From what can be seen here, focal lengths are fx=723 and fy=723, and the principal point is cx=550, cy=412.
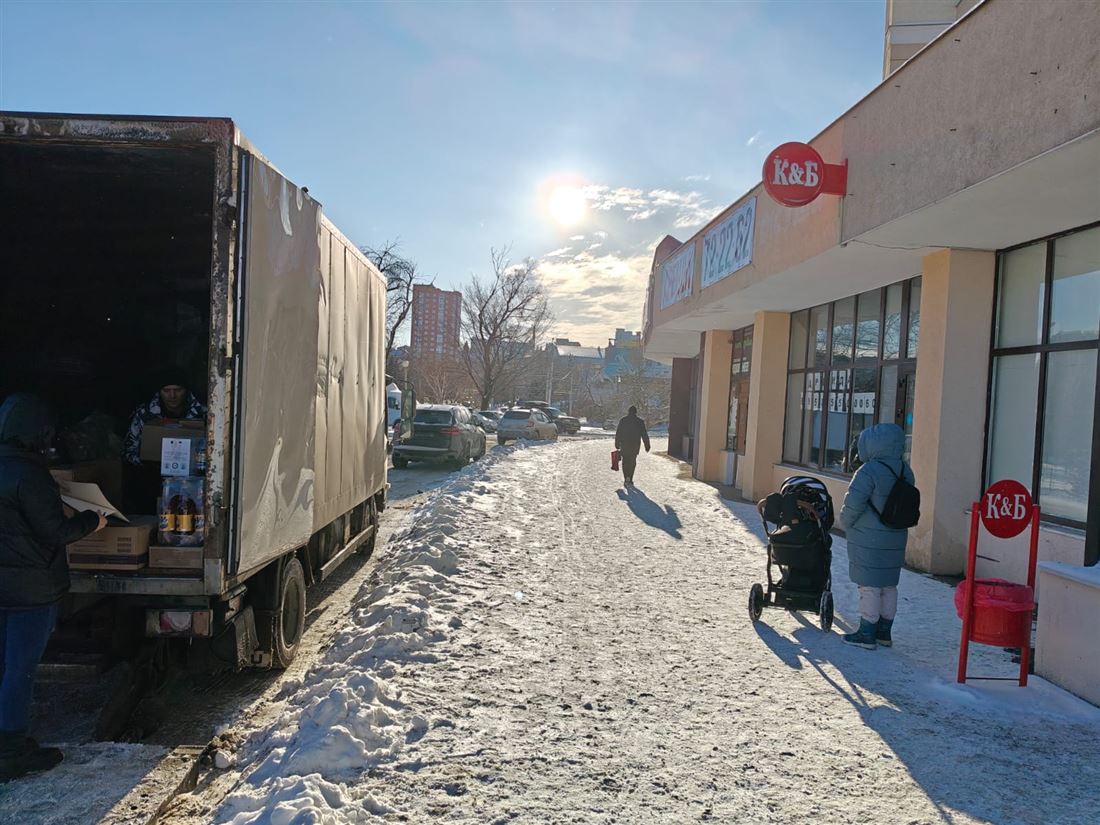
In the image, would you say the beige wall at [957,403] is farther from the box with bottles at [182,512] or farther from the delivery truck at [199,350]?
the box with bottles at [182,512]

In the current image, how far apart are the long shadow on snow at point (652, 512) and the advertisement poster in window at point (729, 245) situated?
14.3ft

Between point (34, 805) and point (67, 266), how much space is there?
4605 mm

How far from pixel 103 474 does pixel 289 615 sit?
1656 mm

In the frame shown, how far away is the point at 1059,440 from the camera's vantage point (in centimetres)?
736

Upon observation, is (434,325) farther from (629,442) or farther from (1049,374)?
(1049,374)

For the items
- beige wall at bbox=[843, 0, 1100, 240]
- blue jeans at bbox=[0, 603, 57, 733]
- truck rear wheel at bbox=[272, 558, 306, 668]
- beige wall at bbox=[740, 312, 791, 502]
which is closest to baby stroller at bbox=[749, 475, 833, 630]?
beige wall at bbox=[843, 0, 1100, 240]

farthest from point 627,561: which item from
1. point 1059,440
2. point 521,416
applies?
point 521,416

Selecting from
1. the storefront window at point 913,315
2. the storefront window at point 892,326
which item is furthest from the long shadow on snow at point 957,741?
the storefront window at point 892,326

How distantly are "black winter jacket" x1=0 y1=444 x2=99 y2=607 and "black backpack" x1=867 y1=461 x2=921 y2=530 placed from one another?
5.24m

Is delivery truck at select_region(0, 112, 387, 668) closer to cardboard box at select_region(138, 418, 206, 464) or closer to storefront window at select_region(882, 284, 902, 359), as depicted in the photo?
cardboard box at select_region(138, 418, 206, 464)

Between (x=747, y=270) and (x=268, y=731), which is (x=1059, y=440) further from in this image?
(x=268, y=731)

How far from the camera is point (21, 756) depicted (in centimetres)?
349

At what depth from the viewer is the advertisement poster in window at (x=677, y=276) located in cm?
1609

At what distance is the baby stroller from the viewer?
6051mm
